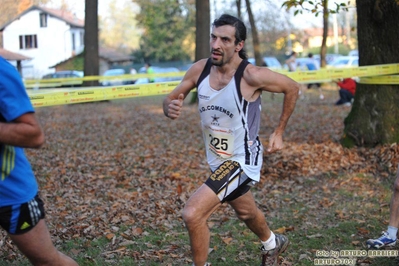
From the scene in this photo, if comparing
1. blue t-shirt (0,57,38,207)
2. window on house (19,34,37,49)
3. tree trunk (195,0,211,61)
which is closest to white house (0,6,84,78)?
window on house (19,34,37,49)

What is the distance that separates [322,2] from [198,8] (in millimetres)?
10579

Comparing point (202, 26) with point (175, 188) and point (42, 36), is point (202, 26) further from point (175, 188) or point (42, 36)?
point (42, 36)

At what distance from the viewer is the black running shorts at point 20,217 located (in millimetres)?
3406

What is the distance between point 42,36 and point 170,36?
52.4 ft

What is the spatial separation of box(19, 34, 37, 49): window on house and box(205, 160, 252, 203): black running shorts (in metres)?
60.9

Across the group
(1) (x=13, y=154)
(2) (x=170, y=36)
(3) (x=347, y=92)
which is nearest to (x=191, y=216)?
(1) (x=13, y=154)

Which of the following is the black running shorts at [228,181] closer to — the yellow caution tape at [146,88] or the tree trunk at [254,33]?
the yellow caution tape at [146,88]

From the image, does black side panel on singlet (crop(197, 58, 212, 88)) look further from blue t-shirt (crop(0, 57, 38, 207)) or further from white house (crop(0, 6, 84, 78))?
white house (crop(0, 6, 84, 78))

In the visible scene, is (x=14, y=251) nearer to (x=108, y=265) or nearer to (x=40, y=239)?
(x=108, y=265)

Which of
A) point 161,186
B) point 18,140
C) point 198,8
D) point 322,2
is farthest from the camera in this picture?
point 198,8

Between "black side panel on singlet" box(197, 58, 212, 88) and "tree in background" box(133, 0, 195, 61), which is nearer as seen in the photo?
"black side panel on singlet" box(197, 58, 212, 88)

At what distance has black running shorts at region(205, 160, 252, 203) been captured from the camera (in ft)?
15.7

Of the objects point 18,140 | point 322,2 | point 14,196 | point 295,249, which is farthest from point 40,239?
point 322,2

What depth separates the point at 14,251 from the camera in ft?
19.2
